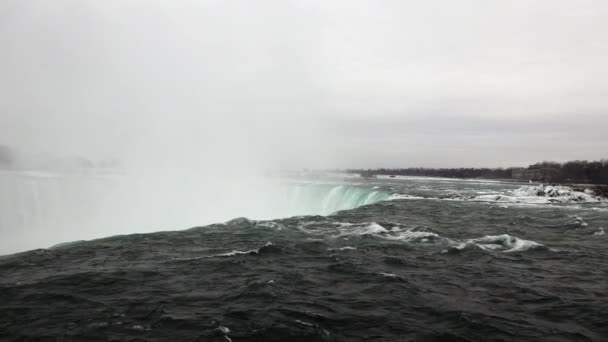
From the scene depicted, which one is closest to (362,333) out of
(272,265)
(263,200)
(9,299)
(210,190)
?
(272,265)

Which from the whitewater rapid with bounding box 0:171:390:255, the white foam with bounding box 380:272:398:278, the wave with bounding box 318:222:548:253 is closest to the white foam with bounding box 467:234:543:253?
the wave with bounding box 318:222:548:253

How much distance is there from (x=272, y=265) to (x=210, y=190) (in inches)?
1261

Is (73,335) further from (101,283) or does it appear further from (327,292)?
(327,292)

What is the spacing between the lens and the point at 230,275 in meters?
10.2

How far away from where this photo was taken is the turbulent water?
6723mm

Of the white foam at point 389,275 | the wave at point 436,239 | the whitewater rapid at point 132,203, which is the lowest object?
the whitewater rapid at point 132,203

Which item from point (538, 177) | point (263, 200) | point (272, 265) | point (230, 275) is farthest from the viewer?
point (538, 177)

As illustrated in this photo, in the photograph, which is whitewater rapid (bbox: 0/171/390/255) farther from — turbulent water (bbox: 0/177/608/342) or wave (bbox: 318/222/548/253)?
turbulent water (bbox: 0/177/608/342)

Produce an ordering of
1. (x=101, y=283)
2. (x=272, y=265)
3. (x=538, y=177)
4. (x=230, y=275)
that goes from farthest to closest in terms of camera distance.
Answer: (x=538, y=177), (x=272, y=265), (x=230, y=275), (x=101, y=283)

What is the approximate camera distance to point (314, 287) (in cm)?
920

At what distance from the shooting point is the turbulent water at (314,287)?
6723 mm

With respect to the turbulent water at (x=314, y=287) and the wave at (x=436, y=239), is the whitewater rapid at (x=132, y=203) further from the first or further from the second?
the turbulent water at (x=314, y=287)

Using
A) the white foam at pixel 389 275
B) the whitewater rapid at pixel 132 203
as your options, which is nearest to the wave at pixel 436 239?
the white foam at pixel 389 275

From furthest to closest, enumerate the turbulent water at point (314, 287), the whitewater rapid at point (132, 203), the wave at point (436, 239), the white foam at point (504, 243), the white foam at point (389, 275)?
the whitewater rapid at point (132, 203)
the wave at point (436, 239)
the white foam at point (504, 243)
the white foam at point (389, 275)
the turbulent water at point (314, 287)
